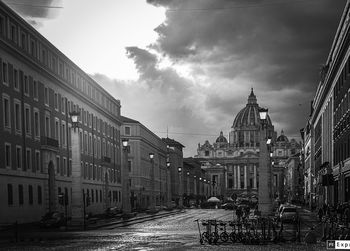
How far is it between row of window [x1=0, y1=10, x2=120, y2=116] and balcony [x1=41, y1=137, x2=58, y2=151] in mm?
7104

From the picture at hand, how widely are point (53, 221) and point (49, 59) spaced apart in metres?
21.9

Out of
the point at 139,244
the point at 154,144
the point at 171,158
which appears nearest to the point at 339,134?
the point at 139,244

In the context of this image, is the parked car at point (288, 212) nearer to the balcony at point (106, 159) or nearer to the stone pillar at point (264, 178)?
the stone pillar at point (264, 178)

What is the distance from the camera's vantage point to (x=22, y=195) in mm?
60875

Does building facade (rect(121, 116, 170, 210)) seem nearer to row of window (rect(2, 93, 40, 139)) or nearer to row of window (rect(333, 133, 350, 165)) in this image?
row of window (rect(333, 133, 350, 165))

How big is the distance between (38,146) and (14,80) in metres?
9.09

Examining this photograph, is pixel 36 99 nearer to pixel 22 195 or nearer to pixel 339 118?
pixel 22 195

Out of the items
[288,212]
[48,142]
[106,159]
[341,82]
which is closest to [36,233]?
[288,212]

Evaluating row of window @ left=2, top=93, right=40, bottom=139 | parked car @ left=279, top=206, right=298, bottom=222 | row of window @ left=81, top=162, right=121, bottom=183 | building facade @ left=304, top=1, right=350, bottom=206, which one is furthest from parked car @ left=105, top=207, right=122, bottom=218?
parked car @ left=279, top=206, right=298, bottom=222

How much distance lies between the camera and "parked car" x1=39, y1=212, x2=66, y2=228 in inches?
2146

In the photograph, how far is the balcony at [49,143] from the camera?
67681 millimetres

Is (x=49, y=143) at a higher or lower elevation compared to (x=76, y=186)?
higher

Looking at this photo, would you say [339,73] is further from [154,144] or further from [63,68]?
[154,144]

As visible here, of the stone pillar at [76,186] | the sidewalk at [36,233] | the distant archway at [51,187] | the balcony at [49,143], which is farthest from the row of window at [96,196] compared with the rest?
the stone pillar at [76,186]
